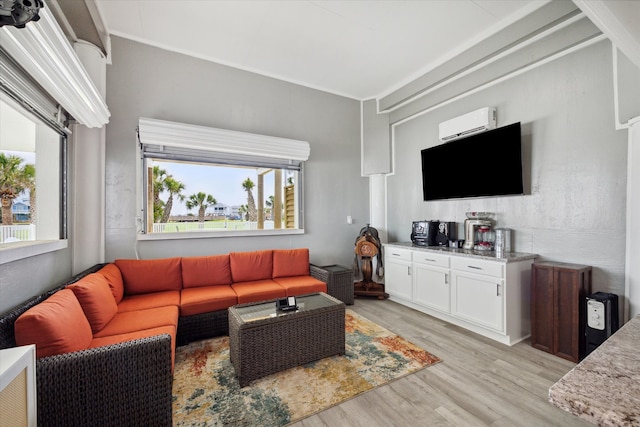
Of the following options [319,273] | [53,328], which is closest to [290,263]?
[319,273]

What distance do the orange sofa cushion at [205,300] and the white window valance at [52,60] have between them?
186 cm

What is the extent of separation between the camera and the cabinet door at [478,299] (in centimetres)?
260

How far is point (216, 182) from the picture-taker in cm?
368

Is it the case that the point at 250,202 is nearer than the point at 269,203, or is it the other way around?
the point at 250,202

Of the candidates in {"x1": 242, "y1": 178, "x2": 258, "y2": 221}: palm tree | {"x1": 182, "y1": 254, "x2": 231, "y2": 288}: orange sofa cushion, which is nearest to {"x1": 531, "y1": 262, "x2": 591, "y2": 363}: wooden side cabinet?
{"x1": 182, "y1": 254, "x2": 231, "y2": 288}: orange sofa cushion

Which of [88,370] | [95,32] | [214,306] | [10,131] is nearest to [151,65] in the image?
[95,32]

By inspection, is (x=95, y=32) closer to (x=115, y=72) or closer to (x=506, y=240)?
(x=115, y=72)

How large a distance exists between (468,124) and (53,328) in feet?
13.2

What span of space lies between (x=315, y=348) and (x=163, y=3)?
3.53 metres

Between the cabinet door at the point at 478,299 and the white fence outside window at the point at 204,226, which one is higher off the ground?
the white fence outside window at the point at 204,226

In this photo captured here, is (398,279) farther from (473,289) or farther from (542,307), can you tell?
(542,307)

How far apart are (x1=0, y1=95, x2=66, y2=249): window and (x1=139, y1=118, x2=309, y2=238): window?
767mm

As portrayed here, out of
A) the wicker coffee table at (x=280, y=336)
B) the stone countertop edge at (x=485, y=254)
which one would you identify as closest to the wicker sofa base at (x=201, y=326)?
the wicker coffee table at (x=280, y=336)

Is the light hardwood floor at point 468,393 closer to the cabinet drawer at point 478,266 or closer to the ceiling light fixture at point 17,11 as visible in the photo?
the cabinet drawer at point 478,266
